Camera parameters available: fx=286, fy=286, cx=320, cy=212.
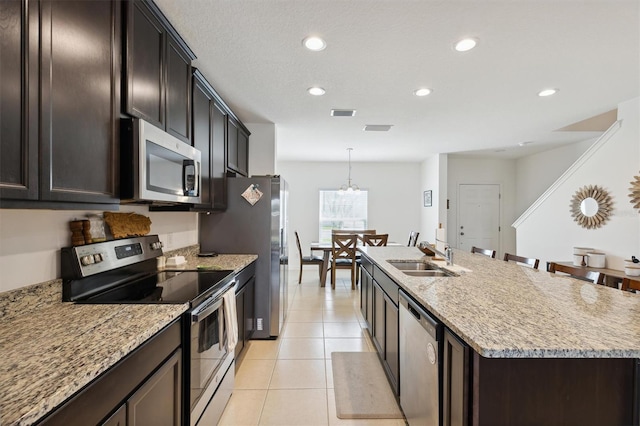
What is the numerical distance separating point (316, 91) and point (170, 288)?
213 centimetres

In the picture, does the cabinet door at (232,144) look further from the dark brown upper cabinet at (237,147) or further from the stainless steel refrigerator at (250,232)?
the stainless steel refrigerator at (250,232)

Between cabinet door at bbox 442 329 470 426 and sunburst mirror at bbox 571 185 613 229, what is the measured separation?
338 centimetres

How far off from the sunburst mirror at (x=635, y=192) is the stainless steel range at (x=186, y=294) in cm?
398

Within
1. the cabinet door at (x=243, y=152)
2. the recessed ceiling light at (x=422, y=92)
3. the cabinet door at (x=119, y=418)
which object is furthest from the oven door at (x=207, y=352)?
the recessed ceiling light at (x=422, y=92)

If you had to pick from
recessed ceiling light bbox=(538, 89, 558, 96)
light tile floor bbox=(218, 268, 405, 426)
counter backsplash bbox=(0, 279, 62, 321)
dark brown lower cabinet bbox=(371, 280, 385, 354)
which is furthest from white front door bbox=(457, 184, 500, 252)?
counter backsplash bbox=(0, 279, 62, 321)

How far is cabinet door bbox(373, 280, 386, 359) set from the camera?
239 cm

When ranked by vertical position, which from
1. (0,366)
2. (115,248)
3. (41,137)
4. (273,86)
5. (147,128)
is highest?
(273,86)

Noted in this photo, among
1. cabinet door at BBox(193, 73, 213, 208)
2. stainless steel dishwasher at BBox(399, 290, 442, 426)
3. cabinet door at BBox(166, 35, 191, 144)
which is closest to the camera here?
stainless steel dishwasher at BBox(399, 290, 442, 426)

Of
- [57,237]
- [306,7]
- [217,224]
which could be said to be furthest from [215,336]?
[306,7]

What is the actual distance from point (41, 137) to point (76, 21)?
51 cm

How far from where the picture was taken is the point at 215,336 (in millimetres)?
1742

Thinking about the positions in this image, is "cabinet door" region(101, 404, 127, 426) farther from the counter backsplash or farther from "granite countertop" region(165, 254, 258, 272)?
"granite countertop" region(165, 254, 258, 272)

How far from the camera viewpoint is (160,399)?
3.89 ft

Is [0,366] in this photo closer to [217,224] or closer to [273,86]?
[217,224]
